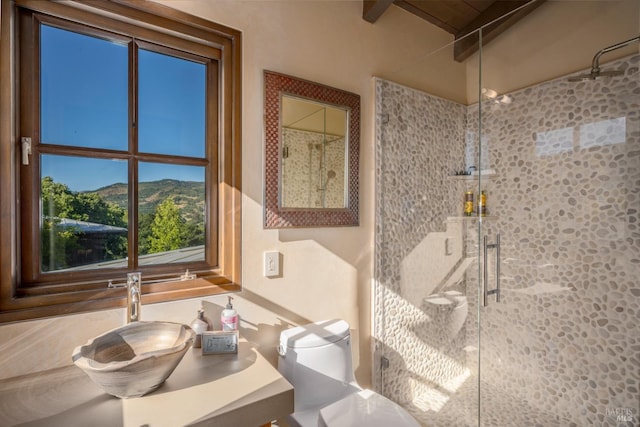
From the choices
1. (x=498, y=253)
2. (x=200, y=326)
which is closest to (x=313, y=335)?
(x=200, y=326)

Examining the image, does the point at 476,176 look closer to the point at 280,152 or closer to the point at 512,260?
the point at 512,260

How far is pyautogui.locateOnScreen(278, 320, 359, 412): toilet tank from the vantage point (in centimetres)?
145

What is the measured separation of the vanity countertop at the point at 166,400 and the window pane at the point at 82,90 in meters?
0.87

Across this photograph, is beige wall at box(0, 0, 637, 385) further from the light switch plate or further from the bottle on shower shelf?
the bottle on shower shelf

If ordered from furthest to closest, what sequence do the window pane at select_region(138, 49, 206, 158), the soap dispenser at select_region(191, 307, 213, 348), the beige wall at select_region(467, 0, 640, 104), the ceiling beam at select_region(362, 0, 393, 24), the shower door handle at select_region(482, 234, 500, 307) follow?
the shower door handle at select_region(482, 234, 500, 307), the ceiling beam at select_region(362, 0, 393, 24), the beige wall at select_region(467, 0, 640, 104), the window pane at select_region(138, 49, 206, 158), the soap dispenser at select_region(191, 307, 213, 348)

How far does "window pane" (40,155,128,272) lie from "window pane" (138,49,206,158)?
0.64 ft

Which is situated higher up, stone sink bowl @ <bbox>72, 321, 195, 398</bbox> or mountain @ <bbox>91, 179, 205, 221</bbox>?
mountain @ <bbox>91, 179, 205, 221</bbox>

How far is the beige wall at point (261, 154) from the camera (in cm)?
119

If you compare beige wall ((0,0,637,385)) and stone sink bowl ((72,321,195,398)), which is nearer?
stone sink bowl ((72,321,195,398))

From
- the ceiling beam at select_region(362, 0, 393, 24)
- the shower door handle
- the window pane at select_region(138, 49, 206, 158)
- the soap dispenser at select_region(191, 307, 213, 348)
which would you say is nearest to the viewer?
the soap dispenser at select_region(191, 307, 213, 348)

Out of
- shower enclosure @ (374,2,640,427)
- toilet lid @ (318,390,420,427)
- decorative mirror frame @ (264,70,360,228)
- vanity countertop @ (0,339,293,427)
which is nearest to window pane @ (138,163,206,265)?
decorative mirror frame @ (264,70,360,228)

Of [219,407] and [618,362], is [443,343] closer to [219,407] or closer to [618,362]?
[618,362]

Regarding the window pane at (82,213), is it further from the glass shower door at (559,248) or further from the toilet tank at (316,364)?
the glass shower door at (559,248)

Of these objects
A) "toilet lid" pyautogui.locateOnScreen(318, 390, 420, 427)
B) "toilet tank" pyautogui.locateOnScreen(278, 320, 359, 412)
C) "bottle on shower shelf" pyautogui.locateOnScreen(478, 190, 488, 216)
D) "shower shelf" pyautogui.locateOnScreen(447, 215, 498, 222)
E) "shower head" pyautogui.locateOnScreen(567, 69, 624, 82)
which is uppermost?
"shower head" pyautogui.locateOnScreen(567, 69, 624, 82)
